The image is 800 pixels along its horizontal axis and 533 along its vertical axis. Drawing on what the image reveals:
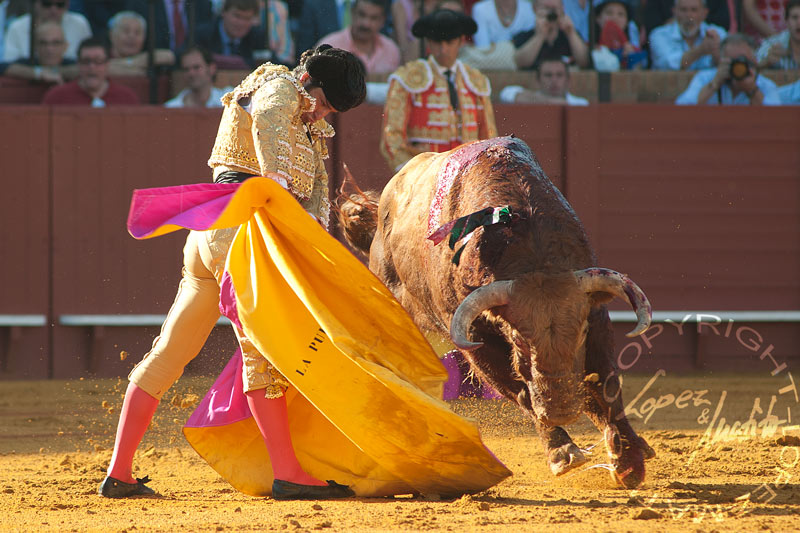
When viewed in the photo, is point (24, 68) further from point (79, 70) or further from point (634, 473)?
point (634, 473)

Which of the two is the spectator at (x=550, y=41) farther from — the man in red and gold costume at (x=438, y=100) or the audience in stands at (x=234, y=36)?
the audience in stands at (x=234, y=36)

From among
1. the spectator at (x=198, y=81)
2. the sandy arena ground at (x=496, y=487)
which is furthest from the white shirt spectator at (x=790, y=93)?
the spectator at (x=198, y=81)

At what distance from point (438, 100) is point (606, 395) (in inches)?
110

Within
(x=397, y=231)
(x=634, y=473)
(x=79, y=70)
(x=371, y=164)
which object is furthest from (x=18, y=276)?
(x=634, y=473)

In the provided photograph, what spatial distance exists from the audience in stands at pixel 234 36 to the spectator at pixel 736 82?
2.81m

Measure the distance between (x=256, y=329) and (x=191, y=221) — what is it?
360 millimetres

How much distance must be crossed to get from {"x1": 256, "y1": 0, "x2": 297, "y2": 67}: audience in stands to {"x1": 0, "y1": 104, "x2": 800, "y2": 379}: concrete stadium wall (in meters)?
0.65

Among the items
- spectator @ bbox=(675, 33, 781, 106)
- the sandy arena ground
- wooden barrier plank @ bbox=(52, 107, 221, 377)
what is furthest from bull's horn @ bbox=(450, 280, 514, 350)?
spectator @ bbox=(675, 33, 781, 106)

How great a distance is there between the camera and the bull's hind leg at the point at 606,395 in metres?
3.06

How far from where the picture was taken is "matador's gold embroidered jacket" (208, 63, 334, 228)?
2758 millimetres

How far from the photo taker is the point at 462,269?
318cm

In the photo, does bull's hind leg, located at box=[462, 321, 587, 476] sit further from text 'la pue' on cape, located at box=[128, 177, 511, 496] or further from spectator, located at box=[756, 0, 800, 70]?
spectator, located at box=[756, 0, 800, 70]

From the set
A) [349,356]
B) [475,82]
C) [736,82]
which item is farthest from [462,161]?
[736,82]

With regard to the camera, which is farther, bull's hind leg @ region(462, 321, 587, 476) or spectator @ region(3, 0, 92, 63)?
spectator @ region(3, 0, 92, 63)
